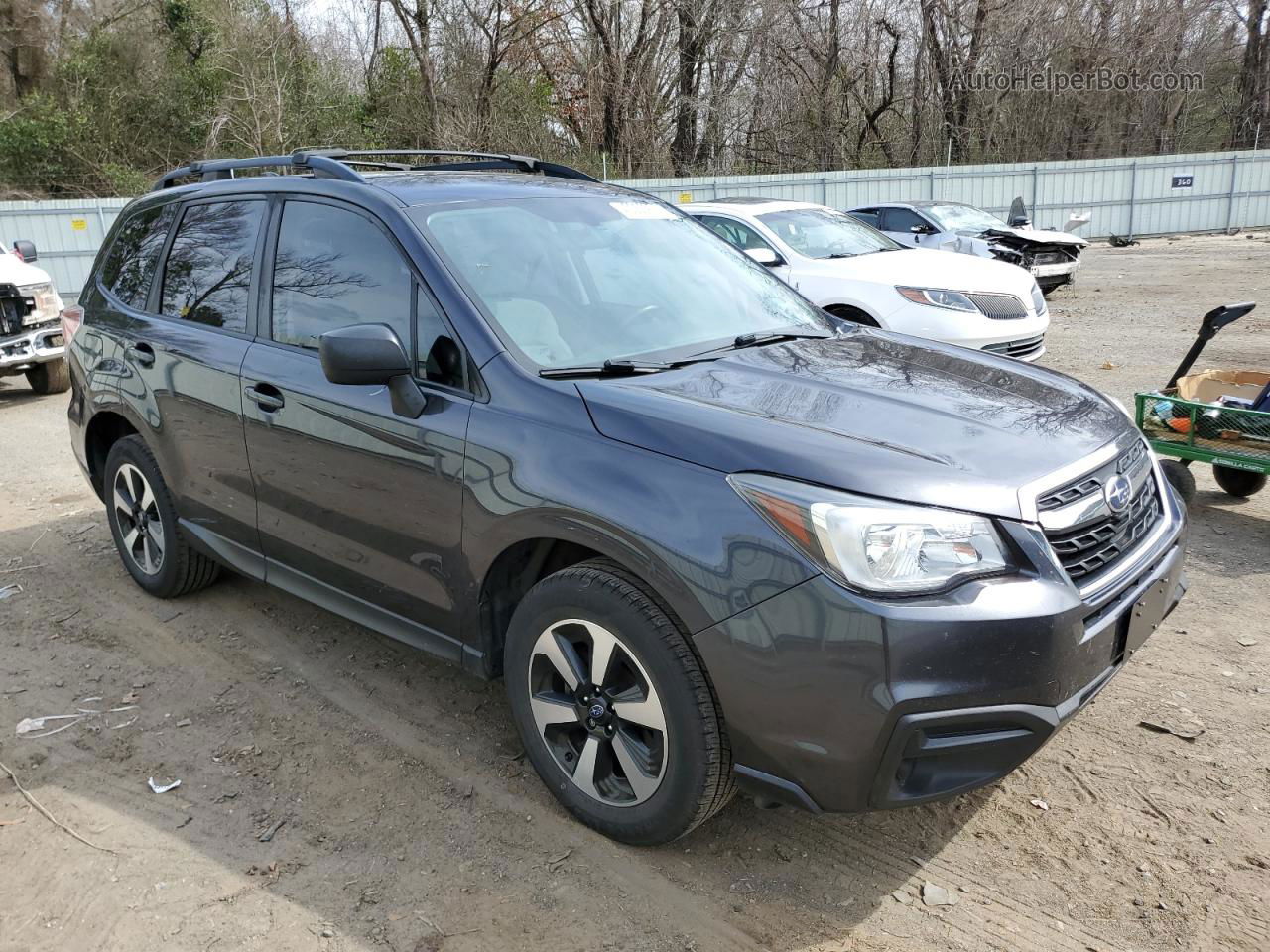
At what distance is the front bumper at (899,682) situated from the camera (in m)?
2.29

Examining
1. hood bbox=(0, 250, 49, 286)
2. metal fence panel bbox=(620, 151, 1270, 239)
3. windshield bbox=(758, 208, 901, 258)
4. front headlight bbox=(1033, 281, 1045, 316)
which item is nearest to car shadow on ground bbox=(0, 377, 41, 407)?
hood bbox=(0, 250, 49, 286)

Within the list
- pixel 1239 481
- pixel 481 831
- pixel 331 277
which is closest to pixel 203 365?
pixel 331 277

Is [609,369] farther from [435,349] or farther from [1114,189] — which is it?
[1114,189]

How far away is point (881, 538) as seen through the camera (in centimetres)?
234

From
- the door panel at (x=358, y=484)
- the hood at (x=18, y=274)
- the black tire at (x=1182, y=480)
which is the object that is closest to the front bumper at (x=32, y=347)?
the hood at (x=18, y=274)

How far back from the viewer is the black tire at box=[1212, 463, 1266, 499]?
18.6 feet

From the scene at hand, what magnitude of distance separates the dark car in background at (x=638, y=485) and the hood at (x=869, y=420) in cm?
1

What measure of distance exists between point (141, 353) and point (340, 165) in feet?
4.59

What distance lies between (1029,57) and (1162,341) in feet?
74.4

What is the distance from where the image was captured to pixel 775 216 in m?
9.75

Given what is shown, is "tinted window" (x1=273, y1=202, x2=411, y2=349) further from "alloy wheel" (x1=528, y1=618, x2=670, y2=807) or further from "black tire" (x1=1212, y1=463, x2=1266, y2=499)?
"black tire" (x1=1212, y1=463, x2=1266, y2=499)

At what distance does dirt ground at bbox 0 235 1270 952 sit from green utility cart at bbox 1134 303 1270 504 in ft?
3.23

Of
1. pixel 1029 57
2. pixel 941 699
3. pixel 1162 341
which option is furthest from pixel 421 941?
pixel 1029 57

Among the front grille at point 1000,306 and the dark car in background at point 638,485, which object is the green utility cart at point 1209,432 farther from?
the front grille at point 1000,306
